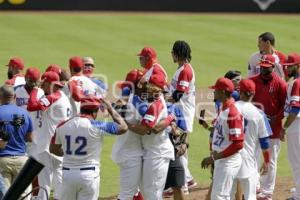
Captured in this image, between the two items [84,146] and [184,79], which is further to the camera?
[184,79]

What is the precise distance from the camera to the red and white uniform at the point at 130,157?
914 cm

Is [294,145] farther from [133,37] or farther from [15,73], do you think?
[133,37]

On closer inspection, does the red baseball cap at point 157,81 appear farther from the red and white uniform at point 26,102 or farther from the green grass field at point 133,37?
the green grass field at point 133,37

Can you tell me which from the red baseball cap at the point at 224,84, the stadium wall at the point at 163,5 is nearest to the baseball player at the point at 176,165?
the red baseball cap at the point at 224,84

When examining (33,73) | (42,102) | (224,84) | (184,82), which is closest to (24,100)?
(33,73)

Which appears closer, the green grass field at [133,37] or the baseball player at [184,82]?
the baseball player at [184,82]

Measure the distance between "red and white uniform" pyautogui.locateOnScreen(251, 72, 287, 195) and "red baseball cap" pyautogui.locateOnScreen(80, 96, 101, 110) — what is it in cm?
302

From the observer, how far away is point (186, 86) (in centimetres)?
1085

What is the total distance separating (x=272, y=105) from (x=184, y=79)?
1.23m

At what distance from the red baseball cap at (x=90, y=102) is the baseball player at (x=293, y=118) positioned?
311 cm

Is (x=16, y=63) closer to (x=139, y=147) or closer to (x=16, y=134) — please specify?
(x=16, y=134)

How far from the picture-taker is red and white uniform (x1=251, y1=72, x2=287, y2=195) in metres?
10.5

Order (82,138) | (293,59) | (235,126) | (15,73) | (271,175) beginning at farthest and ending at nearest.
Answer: (15,73), (293,59), (271,175), (235,126), (82,138)

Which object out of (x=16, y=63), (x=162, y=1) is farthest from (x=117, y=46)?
(x=16, y=63)
